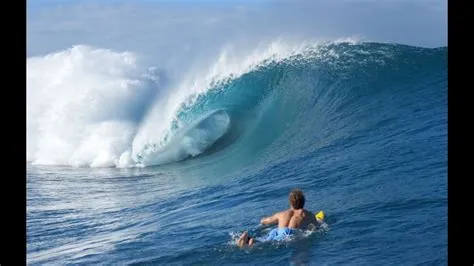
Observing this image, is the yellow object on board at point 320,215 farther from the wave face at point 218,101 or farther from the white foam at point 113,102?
the white foam at point 113,102

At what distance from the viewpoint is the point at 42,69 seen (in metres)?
11.0

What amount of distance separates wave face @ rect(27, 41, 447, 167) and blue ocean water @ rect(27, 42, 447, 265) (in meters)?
0.02

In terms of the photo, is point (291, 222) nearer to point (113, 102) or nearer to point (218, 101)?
point (218, 101)

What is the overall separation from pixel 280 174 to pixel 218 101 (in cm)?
217

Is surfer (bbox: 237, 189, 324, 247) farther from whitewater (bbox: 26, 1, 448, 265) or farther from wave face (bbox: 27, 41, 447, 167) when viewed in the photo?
wave face (bbox: 27, 41, 447, 167)

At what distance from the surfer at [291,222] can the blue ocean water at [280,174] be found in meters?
0.09

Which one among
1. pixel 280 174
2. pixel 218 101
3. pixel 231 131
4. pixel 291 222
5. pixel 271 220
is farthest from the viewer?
pixel 218 101

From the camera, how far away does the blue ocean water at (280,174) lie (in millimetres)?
5832

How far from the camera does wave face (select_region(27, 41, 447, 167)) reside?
8672 millimetres

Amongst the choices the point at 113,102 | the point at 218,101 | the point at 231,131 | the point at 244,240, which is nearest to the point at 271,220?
the point at 244,240

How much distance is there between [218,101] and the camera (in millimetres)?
9461
